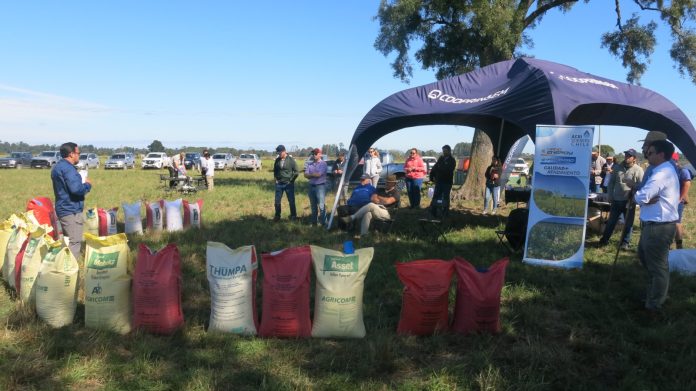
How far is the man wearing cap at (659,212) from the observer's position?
4.39 metres

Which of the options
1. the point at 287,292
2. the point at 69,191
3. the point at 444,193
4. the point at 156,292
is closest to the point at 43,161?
the point at 444,193

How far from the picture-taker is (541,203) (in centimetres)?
636

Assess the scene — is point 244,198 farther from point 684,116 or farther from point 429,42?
point 684,116

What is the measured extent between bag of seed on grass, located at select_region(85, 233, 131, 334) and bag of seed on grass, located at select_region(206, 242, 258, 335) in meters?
0.76

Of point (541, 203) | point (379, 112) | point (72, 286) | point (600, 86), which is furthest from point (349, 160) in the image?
point (72, 286)

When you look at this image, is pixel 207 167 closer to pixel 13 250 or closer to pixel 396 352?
pixel 13 250

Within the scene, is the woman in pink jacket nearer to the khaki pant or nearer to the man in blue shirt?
the khaki pant

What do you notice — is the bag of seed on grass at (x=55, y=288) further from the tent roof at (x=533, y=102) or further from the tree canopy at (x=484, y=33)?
the tree canopy at (x=484, y=33)

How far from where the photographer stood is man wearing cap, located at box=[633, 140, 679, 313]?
4.39 metres

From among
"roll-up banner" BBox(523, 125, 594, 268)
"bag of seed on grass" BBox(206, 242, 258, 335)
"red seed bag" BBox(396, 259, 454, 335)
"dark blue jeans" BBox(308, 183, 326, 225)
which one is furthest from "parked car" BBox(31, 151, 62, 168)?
"red seed bag" BBox(396, 259, 454, 335)

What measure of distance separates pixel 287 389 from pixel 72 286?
232cm

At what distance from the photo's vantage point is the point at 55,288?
4.07 metres

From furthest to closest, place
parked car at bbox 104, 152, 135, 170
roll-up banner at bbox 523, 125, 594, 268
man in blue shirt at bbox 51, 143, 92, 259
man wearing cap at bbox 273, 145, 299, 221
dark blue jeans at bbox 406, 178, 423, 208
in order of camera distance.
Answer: parked car at bbox 104, 152, 135, 170 < dark blue jeans at bbox 406, 178, 423, 208 < man wearing cap at bbox 273, 145, 299, 221 < roll-up banner at bbox 523, 125, 594, 268 < man in blue shirt at bbox 51, 143, 92, 259

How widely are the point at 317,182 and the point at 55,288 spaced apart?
551 cm
